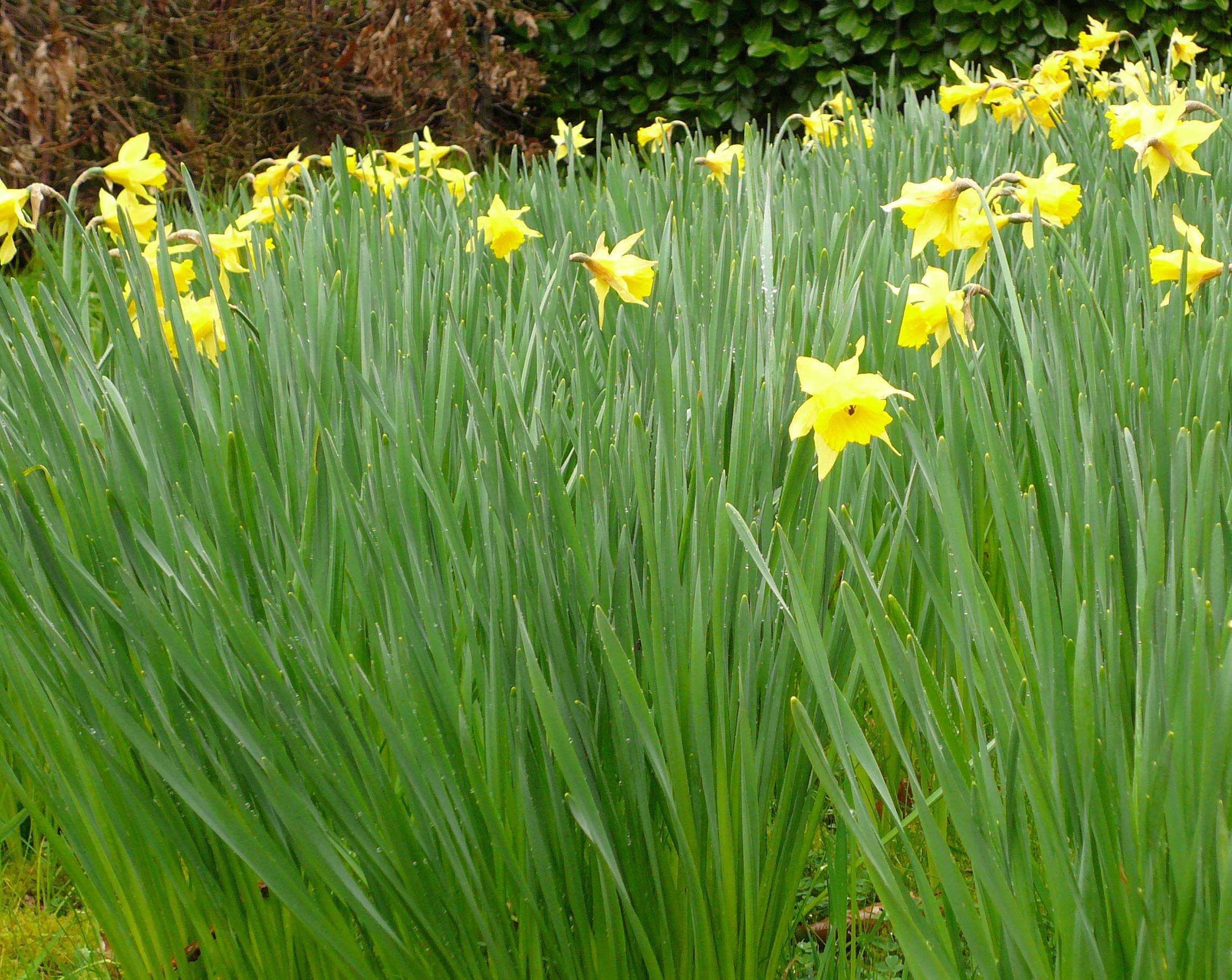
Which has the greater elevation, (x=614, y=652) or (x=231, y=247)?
(x=231, y=247)

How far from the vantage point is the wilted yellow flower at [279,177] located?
2.44m

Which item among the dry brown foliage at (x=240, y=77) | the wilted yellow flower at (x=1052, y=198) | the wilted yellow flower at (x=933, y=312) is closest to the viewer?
the wilted yellow flower at (x=933, y=312)

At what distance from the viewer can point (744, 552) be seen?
36.5 inches

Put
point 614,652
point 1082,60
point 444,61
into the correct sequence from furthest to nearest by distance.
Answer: point 444,61 < point 1082,60 < point 614,652

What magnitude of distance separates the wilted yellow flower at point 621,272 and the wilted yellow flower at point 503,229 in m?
0.41

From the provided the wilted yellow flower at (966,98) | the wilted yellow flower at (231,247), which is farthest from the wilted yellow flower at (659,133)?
the wilted yellow flower at (231,247)

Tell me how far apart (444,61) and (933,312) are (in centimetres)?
498

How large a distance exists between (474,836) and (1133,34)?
6044 millimetres

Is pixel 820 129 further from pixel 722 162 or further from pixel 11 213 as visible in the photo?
pixel 11 213

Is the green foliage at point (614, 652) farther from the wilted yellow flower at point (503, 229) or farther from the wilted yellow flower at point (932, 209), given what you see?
the wilted yellow flower at point (503, 229)

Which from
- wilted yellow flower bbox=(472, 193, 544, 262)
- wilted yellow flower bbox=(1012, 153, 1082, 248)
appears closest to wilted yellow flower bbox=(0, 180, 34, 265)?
wilted yellow flower bbox=(472, 193, 544, 262)

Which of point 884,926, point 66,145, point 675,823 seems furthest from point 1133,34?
point 675,823

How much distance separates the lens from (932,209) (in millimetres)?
1332

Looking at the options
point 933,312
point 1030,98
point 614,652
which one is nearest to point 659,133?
point 1030,98
